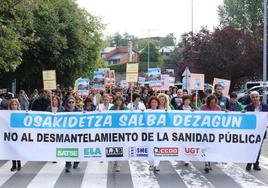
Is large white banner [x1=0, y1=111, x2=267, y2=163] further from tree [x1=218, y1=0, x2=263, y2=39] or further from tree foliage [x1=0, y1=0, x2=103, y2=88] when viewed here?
tree [x1=218, y1=0, x2=263, y2=39]

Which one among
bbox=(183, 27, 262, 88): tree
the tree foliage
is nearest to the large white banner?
the tree foliage

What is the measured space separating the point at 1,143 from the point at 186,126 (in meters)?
3.89

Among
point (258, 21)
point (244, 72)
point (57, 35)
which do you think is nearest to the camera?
point (57, 35)

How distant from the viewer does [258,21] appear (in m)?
57.2

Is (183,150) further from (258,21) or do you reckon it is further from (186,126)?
(258,21)

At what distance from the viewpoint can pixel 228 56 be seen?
41.1 metres

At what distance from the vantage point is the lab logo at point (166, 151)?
10.5 meters

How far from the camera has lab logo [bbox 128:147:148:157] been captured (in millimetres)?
10500

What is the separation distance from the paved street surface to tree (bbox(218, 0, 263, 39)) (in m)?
46.0

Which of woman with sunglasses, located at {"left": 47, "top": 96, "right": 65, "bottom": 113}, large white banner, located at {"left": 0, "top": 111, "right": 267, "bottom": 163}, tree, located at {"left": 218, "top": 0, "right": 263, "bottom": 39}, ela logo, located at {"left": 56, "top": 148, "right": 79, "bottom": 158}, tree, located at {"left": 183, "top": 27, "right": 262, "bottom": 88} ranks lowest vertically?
ela logo, located at {"left": 56, "top": 148, "right": 79, "bottom": 158}

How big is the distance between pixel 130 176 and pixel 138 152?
54 cm

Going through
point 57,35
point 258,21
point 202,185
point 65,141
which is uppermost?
point 258,21

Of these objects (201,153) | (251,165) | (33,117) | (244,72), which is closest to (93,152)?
(33,117)

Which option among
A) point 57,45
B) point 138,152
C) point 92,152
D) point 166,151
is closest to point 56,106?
point 92,152
